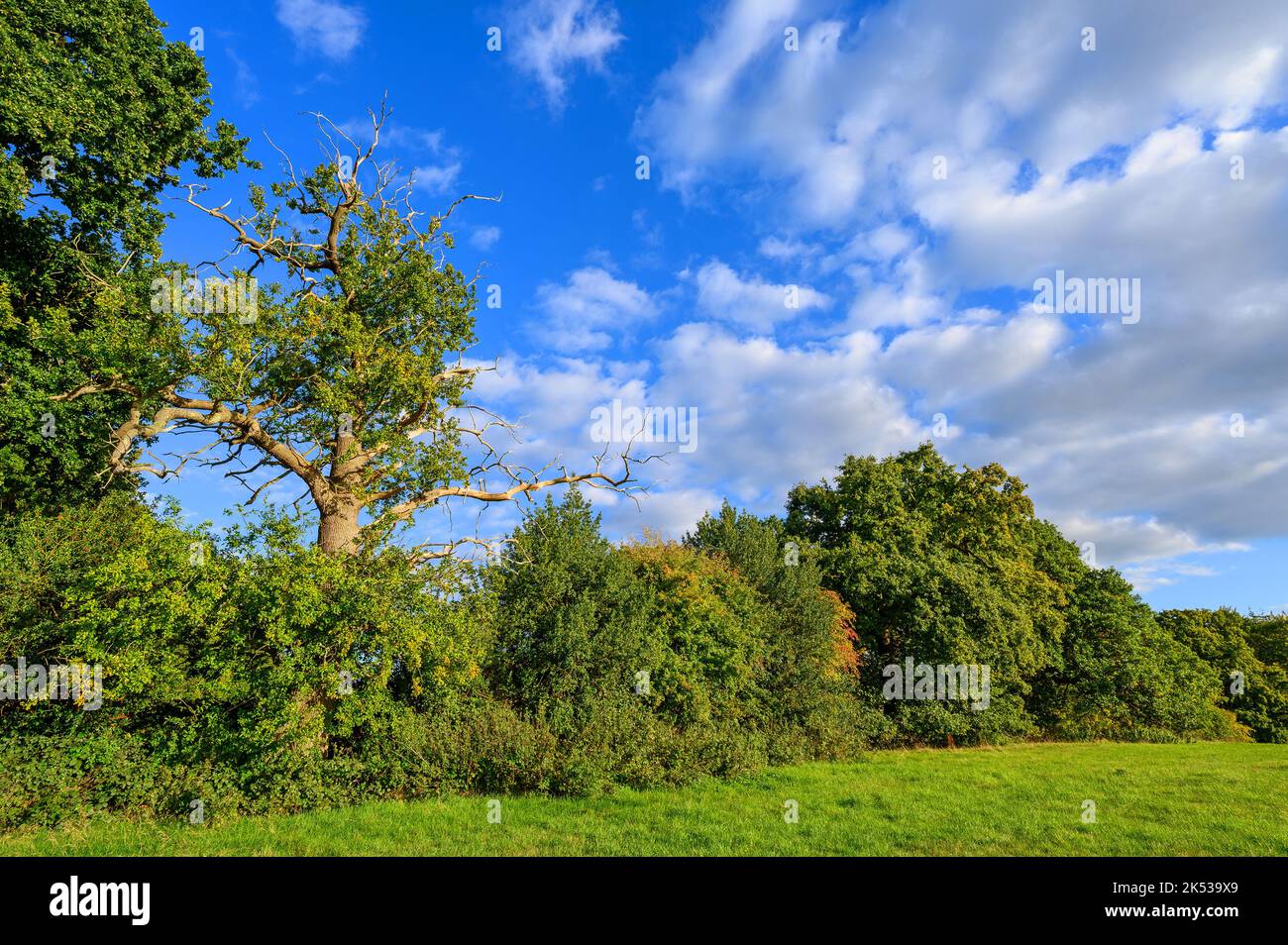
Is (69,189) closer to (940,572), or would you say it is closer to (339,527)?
(339,527)

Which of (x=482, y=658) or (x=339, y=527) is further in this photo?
(x=339, y=527)

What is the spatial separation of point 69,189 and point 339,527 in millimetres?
11136

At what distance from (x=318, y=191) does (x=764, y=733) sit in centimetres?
2250

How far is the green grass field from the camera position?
33.4 feet

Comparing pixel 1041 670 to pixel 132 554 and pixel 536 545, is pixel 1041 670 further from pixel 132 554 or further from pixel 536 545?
pixel 132 554

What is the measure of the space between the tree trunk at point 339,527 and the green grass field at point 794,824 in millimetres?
6111

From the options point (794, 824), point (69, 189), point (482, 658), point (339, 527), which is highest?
point (69, 189)

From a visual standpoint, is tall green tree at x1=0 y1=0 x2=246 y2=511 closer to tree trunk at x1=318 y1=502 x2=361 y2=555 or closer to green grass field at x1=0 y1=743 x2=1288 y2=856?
tree trunk at x1=318 y1=502 x2=361 y2=555

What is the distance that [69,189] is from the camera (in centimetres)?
1622

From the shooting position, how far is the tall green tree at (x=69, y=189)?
47.7 ft
